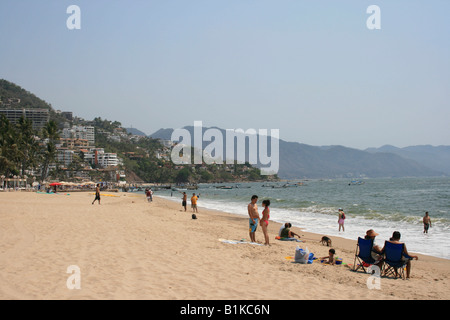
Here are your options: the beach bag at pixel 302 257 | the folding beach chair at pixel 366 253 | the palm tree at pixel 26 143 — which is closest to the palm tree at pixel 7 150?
the palm tree at pixel 26 143

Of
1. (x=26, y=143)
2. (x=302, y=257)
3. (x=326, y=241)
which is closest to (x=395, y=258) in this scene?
(x=302, y=257)

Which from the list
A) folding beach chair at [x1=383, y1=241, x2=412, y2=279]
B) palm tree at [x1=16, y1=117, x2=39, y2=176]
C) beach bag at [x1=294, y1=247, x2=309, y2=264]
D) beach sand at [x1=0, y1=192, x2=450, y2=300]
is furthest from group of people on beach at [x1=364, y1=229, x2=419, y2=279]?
palm tree at [x1=16, y1=117, x2=39, y2=176]

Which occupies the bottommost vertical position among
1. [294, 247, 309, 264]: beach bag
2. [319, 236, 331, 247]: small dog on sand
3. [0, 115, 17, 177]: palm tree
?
[319, 236, 331, 247]: small dog on sand

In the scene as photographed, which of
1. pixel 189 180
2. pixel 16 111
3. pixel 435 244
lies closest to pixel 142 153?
pixel 189 180

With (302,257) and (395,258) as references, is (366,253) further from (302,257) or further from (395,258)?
→ (302,257)

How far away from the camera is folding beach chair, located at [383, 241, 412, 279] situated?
8.27 m

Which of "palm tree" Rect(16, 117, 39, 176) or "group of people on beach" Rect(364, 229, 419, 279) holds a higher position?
"palm tree" Rect(16, 117, 39, 176)

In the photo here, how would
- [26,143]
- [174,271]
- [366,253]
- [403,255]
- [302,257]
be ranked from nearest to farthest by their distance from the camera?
[174,271], [403,255], [366,253], [302,257], [26,143]

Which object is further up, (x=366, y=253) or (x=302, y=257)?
(x=366, y=253)

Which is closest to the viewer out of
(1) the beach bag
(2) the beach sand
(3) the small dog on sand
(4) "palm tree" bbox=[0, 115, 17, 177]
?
(2) the beach sand

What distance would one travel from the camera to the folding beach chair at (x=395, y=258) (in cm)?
827

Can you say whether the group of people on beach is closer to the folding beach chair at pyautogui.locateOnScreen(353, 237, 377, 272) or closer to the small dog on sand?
the folding beach chair at pyautogui.locateOnScreen(353, 237, 377, 272)

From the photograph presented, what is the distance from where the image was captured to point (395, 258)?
27.4ft

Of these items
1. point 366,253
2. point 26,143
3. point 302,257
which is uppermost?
point 26,143
